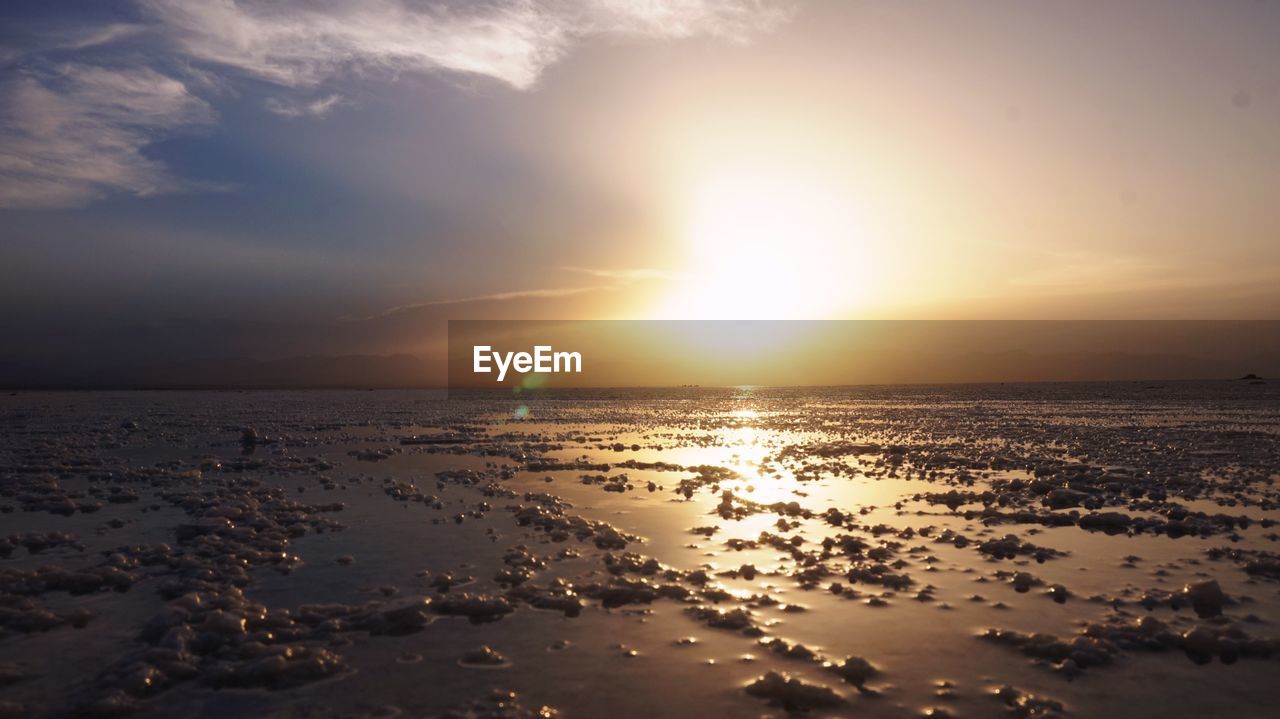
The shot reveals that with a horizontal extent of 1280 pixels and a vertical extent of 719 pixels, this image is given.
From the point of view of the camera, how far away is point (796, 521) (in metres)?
13.8

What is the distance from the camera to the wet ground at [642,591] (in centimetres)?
657

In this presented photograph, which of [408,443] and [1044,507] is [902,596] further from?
[408,443]

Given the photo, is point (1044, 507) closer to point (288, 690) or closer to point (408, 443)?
point (288, 690)

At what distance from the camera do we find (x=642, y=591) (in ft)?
30.6

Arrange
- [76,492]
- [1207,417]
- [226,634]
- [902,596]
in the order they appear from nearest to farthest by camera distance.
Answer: [226,634], [902,596], [76,492], [1207,417]

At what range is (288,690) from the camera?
6621mm

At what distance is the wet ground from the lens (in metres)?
6.57

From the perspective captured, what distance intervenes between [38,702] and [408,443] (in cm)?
2278

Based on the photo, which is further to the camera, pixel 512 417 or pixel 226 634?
pixel 512 417

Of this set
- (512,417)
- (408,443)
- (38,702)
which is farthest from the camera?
(512,417)

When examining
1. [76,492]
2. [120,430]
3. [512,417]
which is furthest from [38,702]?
[512,417]

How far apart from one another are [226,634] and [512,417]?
38822mm

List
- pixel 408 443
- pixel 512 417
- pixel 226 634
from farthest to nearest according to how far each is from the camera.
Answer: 1. pixel 512 417
2. pixel 408 443
3. pixel 226 634

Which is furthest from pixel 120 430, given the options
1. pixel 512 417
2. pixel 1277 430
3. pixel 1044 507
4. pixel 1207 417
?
pixel 1207 417
